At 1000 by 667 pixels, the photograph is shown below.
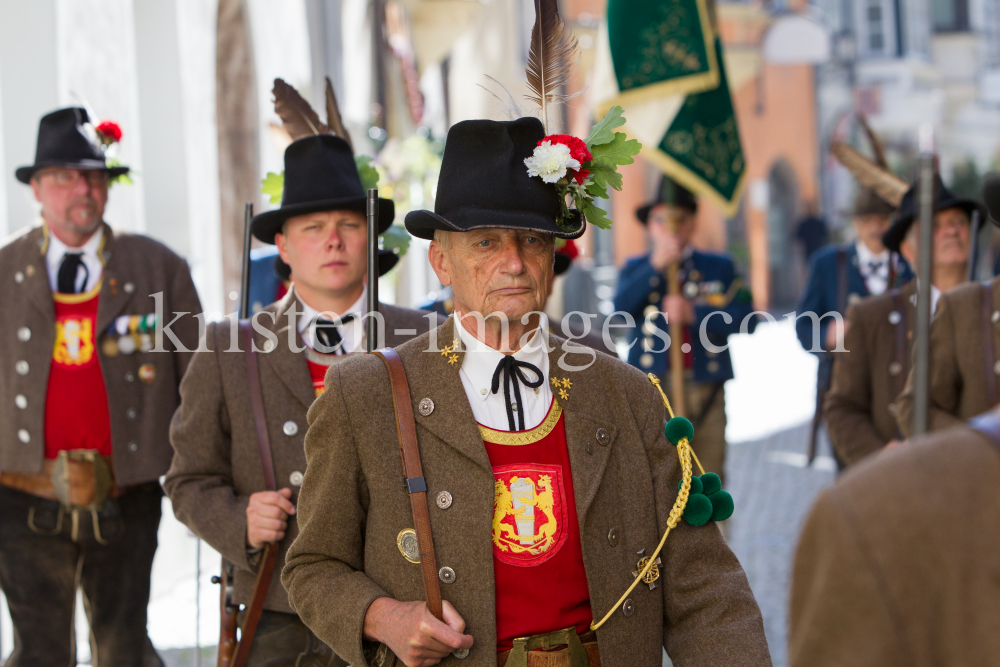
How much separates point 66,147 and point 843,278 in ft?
17.0

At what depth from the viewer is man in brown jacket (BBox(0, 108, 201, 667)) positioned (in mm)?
4715

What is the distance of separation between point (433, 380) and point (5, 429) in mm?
2908

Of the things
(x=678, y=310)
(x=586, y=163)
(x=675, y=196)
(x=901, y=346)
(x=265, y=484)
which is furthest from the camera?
(x=675, y=196)

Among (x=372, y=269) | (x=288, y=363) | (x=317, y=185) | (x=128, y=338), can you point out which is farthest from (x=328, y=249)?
(x=128, y=338)

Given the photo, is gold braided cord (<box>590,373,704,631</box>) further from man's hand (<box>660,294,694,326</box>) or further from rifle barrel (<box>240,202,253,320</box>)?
man's hand (<box>660,294,694,326</box>)

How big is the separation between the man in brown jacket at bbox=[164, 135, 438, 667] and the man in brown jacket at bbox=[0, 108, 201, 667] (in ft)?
3.65

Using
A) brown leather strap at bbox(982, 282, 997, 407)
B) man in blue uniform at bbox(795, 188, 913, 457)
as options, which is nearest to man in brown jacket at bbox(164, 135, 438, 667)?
brown leather strap at bbox(982, 282, 997, 407)

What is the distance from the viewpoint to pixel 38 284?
4.78m

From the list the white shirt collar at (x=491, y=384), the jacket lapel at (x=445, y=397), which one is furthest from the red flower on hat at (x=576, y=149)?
the jacket lapel at (x=445, y=397)

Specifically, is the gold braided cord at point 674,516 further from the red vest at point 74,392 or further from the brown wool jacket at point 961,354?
the red vest at point 74,392

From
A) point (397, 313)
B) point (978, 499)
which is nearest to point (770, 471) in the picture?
point (397, 313)

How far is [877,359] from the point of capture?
571cm

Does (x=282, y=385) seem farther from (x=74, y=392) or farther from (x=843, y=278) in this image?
(x=843, y=278)

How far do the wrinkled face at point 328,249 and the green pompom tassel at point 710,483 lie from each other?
1.63 m
